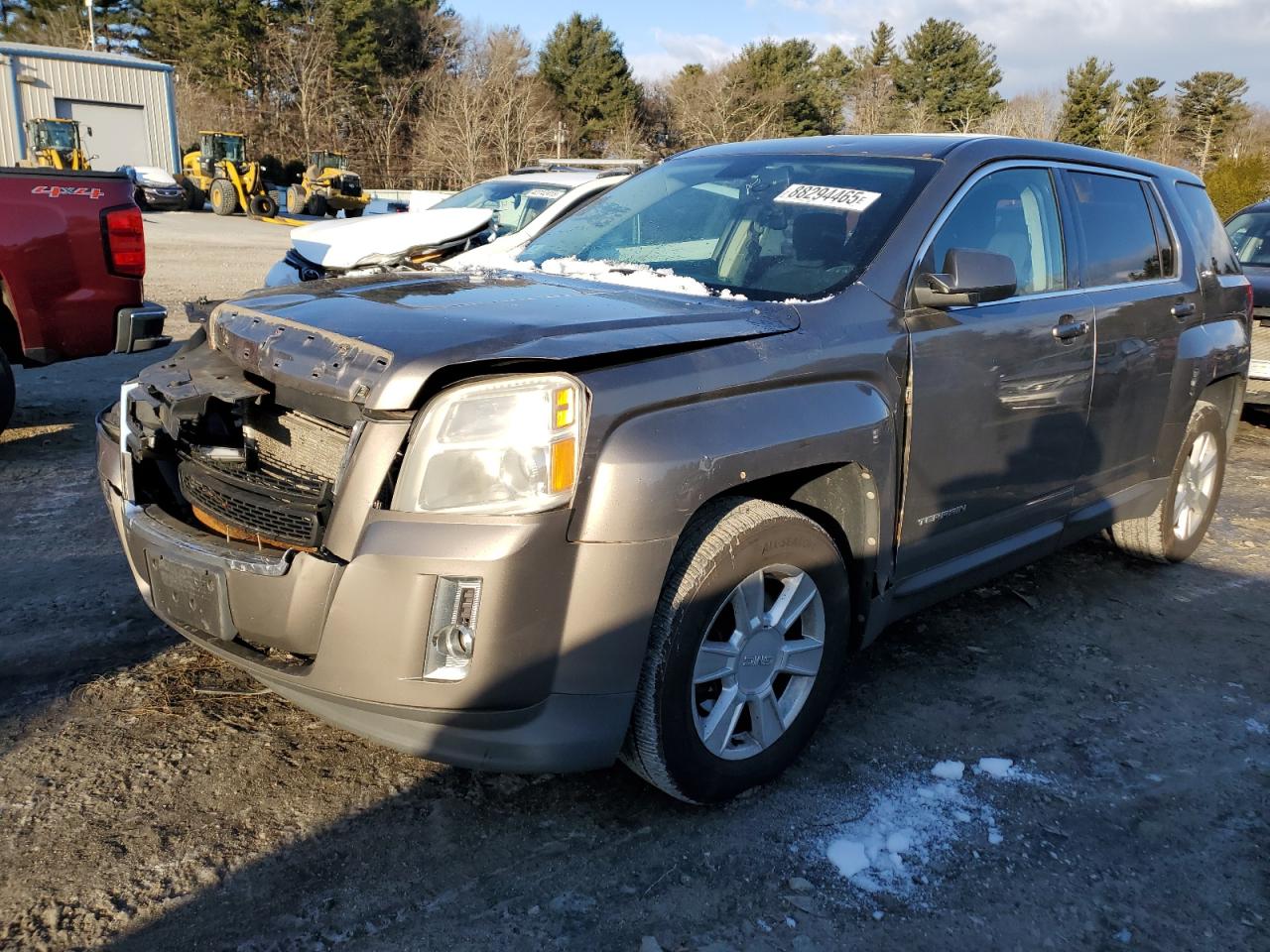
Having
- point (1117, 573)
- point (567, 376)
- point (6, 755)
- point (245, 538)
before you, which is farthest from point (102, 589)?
point (1117, 573)

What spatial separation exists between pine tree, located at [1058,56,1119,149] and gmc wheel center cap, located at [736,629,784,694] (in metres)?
46.2

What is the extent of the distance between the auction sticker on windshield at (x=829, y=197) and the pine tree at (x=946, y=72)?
58154mm

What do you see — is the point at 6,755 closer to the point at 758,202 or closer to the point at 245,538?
the point at 245,538

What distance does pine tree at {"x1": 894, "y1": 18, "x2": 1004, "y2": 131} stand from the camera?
187ft

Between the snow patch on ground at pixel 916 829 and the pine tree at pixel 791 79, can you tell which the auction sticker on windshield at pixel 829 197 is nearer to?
the snow patch on ground at pixel 916 829

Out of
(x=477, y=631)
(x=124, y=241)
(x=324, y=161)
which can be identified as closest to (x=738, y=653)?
(x=477, y=631)

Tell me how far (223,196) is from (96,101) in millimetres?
Answer: 13069

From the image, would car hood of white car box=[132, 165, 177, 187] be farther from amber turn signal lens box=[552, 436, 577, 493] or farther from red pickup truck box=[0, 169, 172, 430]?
amber turn signal lens box=[552, 436, 577, 493]

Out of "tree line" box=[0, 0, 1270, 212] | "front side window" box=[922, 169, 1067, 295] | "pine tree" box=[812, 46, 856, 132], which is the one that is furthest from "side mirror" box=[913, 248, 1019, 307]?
"pine tree" box=[812, 46, 856, 132]

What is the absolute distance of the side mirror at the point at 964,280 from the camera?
303 centimetres

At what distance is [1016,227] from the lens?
360cm

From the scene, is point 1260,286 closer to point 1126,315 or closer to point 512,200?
point 1126,315

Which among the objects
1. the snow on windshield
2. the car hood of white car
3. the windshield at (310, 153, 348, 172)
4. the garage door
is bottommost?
the snow on windshield

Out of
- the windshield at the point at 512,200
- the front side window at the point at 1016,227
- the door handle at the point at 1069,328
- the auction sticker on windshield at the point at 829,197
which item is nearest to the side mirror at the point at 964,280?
the front side window at the point at 1016,227
